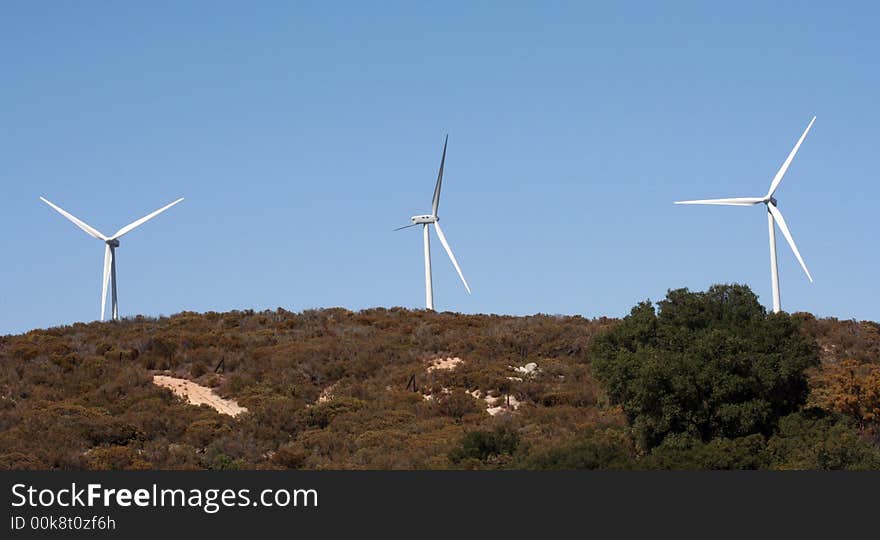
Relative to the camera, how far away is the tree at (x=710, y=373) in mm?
51219

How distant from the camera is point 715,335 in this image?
5294cm

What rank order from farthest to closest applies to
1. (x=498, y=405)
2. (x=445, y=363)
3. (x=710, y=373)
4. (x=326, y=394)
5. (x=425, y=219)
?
(x=425, y=219)
(x=445, y=363)
(x=326, y=394)
(x=498, y=405)
(x=710, y=373)

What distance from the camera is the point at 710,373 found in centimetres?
5128

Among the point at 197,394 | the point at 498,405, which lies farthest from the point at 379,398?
the point at 197,394

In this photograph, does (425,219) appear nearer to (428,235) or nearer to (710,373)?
(428,235)

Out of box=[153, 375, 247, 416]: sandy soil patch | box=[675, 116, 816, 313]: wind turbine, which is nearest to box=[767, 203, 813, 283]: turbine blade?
box=[675, 116, 816, 313]: wind turbine

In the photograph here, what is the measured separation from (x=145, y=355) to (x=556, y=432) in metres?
28.5

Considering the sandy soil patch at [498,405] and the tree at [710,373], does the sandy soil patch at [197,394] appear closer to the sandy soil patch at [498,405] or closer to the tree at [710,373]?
the sandy soil patch at [498,405]

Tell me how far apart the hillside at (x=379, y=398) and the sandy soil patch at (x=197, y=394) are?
20.9 inches

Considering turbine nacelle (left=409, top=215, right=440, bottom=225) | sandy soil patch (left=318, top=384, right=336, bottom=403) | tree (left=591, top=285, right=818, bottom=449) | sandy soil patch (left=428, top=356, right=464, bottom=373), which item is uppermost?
turbine nacelle (left=409, top=215, right=440, bottom=225)

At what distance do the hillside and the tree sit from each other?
0.30 meters

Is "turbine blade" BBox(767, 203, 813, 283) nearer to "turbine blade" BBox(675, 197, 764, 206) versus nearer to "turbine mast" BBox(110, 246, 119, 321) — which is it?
"turbine blade" BBox(675, 197, 764, 206)

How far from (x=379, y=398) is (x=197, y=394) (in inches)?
397

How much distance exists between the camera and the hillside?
1983 inches
